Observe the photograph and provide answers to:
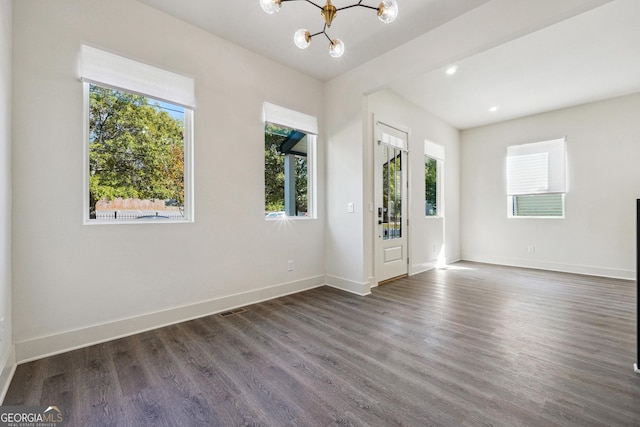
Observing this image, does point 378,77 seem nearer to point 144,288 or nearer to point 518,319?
point 518,319

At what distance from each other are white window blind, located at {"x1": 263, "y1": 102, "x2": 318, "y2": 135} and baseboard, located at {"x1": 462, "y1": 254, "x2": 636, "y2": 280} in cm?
467

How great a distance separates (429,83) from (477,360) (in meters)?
3.61

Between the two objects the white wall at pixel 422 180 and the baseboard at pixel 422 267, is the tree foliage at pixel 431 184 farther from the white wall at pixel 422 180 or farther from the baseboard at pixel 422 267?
the baseboard at pixel 422 267

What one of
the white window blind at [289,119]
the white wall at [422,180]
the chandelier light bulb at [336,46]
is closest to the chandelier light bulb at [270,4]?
the chandelier light bulb at [336,46]

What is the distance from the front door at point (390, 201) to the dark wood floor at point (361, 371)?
1164mm

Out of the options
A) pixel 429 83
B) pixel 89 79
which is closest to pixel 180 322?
pixel 89 79

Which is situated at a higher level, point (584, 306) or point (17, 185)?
point (17, 185)

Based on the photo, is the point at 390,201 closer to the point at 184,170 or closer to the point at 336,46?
the point at 336,46

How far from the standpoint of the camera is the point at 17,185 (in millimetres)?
2027

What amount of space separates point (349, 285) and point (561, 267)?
4.14 m

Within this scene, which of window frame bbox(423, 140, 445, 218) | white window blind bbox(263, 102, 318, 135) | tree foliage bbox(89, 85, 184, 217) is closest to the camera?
tree foliage bbox(89, 85, 184, 217)

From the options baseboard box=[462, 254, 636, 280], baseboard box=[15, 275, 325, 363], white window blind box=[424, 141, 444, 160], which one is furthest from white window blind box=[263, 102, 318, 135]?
baseboard box=[462, 254, 636, 280]

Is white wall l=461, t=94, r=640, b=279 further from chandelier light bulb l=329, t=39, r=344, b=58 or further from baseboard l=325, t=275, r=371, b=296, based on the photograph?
chandelier light bulb l=329, t=39, r=344, b=58

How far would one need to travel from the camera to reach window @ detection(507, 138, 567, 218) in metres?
5.04
